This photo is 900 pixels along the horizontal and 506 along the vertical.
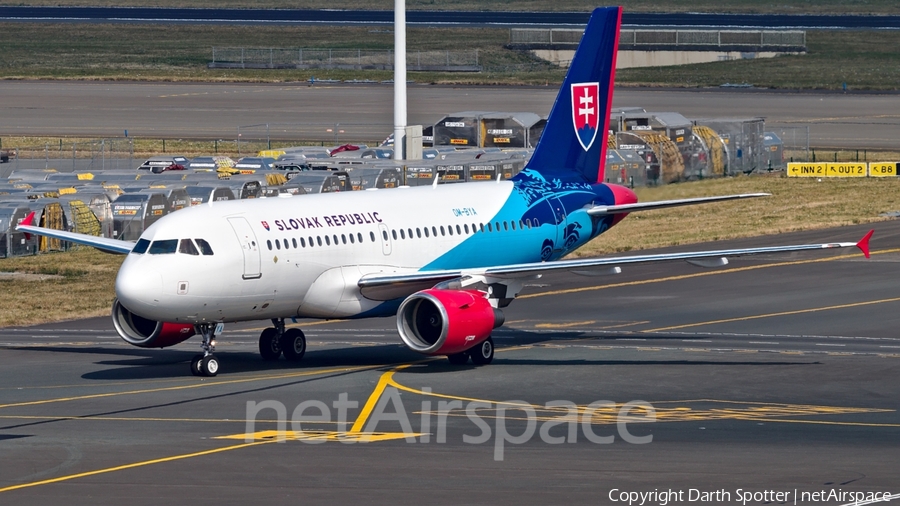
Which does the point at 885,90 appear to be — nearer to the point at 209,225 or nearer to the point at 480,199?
the point at 480,199

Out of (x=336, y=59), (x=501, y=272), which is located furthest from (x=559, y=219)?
(x=336, y=59)

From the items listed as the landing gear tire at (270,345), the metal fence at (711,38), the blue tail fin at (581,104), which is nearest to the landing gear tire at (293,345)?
Result: the landing gear tire at (270,345)

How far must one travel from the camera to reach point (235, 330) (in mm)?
47969

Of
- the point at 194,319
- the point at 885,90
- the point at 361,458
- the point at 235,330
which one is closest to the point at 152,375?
the point at 194,319

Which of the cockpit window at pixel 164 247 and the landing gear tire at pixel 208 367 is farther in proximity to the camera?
the landing gear tire at pixel 208 367

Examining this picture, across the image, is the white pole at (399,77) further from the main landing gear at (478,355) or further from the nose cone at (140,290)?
the nose cone at (140,290)

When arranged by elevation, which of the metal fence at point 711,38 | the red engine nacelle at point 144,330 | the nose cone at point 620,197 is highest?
the metal fence at point 711,38

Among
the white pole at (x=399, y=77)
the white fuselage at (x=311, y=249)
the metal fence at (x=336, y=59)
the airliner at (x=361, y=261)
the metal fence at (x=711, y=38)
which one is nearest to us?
the white fuselage at (x=311, y=249)

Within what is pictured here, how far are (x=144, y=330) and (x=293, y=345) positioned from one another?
4.50m

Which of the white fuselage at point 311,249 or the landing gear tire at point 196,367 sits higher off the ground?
the white fuselage at point 311,249

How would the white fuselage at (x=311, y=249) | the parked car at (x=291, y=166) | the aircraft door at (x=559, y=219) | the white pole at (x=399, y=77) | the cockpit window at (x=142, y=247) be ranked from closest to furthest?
the white fuselage at (x=311, y=249), the cockpit window at (x=142, y=247), the aircraft door at (x=559, y=219), the white pole at (x=399, y=77), the parked car at (x=291, y=166)

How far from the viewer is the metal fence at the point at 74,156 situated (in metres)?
97.5

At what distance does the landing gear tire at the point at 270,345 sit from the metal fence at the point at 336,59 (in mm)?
130614

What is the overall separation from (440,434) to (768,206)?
5255 centimetres
